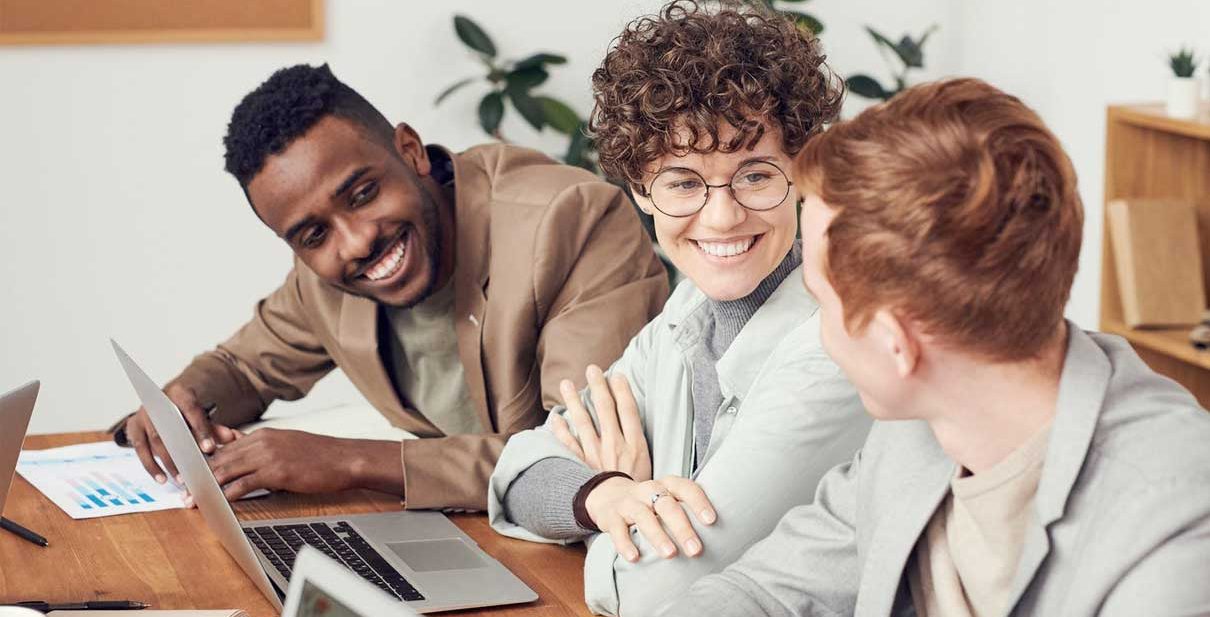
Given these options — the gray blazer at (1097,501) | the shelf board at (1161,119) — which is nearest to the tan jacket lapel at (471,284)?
the gray blazer at (1097,501)

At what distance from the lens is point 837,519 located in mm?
1392

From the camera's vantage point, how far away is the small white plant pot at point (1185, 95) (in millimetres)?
2996

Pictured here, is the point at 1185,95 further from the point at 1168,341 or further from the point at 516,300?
the point at 516,300

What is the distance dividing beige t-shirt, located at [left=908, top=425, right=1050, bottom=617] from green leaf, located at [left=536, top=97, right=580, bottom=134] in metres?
2.88

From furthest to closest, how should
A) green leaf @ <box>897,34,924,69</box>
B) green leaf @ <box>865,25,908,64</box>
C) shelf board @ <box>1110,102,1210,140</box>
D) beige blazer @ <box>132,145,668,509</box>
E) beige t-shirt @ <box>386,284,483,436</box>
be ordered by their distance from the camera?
green leaf @ <box>897,34,924,69</box>
green leaf @ <box>865,25,908,64</box>
shelf board @ <box>1110,102,1210,140</box>
beige t-shirt @ <box>386,284,483,436</box>
beige blazer @ <box>132,145,668,509</box>

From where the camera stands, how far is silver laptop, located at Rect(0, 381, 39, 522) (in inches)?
57.4

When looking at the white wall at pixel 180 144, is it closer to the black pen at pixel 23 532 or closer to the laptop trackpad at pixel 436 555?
the black pen at pixel 23 532

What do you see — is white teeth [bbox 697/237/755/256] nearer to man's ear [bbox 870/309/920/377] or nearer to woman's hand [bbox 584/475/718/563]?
woman's hand [bbox 584/475/718/563]

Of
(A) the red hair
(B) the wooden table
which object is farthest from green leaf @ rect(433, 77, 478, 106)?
(A) the red hair

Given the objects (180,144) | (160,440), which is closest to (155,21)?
(180,144)

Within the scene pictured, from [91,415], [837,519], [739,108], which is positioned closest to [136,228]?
[91,415]

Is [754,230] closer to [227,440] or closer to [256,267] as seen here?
[227,440]

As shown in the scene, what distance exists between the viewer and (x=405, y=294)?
2.21m

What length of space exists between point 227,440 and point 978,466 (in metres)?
1.27
